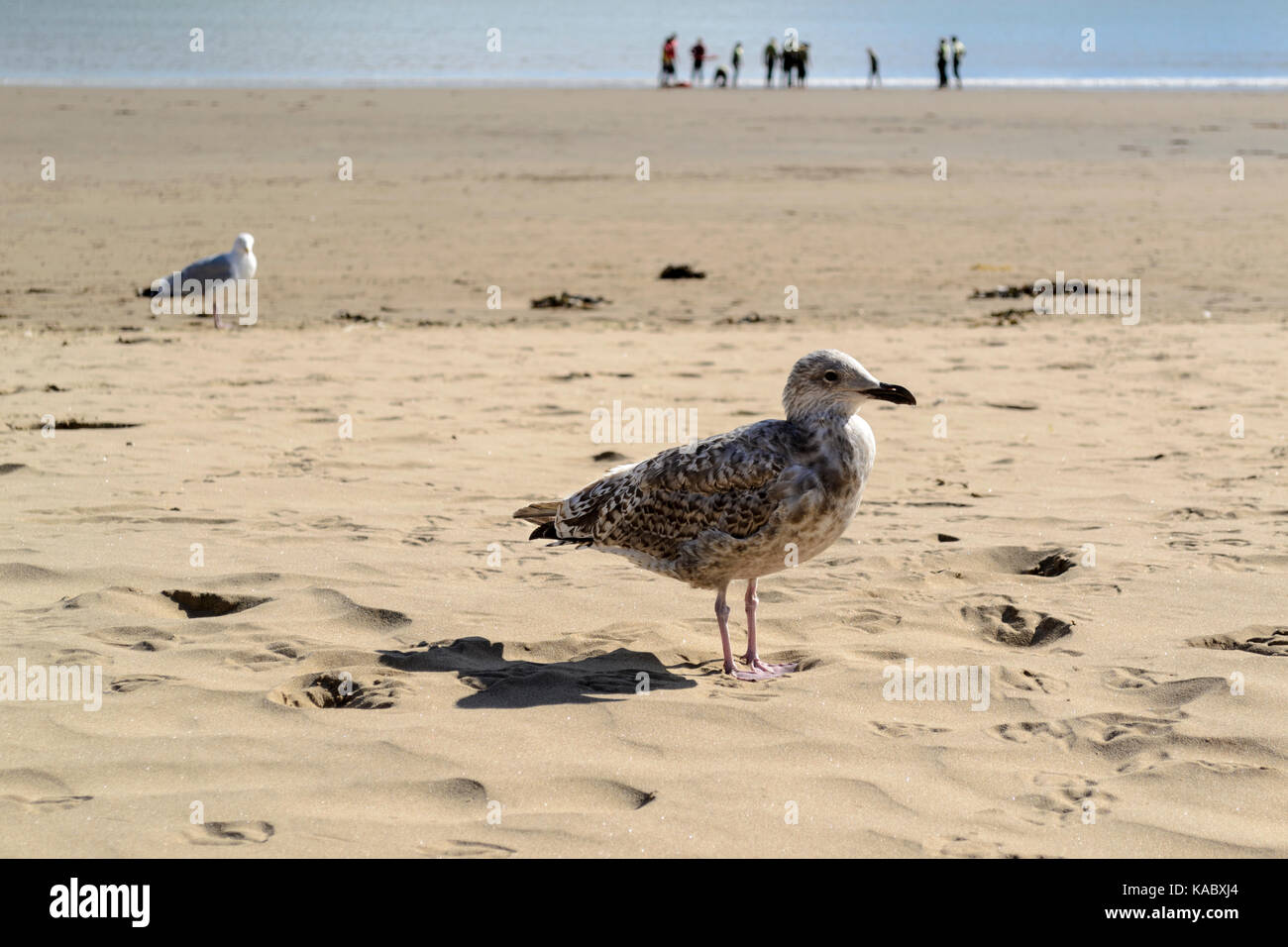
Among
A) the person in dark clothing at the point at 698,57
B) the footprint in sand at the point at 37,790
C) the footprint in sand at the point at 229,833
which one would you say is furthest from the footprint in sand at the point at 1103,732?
the person in dark clothing at the point at 698,57

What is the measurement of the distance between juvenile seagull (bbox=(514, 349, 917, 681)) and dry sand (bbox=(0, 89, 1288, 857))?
43cm

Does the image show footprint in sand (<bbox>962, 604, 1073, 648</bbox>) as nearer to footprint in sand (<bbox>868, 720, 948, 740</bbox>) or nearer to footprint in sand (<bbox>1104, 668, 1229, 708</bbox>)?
footprint in sand (<bbox>1104, 668, 1229, 708</bbox>)

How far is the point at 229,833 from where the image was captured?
3941 mm

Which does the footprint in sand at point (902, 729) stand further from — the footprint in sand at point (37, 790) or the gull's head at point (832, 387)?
the footprint in sand at point (37, 790)

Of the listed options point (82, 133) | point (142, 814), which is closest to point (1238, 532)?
point (142, 814)

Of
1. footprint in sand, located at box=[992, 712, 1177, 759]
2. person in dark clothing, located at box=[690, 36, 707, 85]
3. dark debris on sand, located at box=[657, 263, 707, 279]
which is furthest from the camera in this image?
person in dark clothing, located at box=[690, 36, 707, 85]

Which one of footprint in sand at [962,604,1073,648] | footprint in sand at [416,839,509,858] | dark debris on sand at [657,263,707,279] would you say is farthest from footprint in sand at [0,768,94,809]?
dark debris on sand at [657,263,707,279]

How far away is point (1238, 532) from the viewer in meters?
7.12

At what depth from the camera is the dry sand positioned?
166 inches

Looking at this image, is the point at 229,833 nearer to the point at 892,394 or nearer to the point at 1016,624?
the point at 892,394

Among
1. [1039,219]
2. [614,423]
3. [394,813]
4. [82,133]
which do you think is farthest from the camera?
[82,133]
